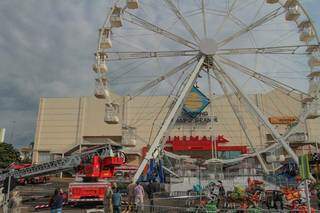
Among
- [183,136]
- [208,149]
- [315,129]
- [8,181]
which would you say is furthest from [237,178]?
[315,129]

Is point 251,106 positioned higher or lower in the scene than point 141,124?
lower

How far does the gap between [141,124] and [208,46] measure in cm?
4216

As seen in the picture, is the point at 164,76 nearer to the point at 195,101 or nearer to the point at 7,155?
the point at 195,101

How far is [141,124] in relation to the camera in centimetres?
6412

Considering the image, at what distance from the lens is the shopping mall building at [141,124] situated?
6078 cm

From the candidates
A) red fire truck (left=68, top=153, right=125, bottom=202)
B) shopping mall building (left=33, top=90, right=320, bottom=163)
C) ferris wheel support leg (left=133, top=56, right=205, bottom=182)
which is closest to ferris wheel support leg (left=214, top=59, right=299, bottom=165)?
ferris wheel support leg (left=133, top=56, right=205, bottom=182)

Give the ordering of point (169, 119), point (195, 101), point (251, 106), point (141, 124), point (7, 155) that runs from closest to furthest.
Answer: point (169, 119) < point (251, 106) < point (195, 101) < point (7, 155) < point (141, 124)

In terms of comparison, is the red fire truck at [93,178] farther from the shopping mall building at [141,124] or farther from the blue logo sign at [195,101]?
the shopping mall building at [141,124]

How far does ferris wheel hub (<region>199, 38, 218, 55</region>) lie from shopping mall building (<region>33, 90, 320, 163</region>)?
3619cm

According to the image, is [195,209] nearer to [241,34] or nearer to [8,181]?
[8,181]

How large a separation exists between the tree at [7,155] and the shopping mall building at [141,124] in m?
4.55

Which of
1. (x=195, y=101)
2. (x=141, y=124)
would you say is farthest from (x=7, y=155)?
(x=195, y=101)

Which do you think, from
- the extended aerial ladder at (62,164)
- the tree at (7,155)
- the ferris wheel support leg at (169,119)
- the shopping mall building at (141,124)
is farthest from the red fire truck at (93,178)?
the tree at (7,155)

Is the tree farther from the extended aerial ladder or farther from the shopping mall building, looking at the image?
the extended aerial ladder
